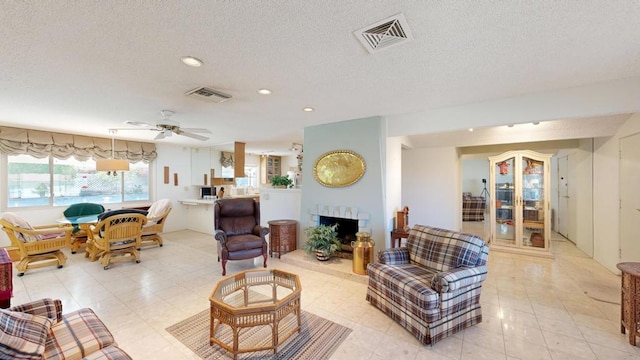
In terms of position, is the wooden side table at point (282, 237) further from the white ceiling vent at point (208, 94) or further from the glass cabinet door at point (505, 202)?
the glass cabinet door at point (505, 202)

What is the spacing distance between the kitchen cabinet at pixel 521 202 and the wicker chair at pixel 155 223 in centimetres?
645

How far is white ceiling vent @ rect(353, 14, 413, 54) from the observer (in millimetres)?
1503

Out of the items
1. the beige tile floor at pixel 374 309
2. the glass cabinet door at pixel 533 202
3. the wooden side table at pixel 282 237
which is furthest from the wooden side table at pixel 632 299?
the wooden side table at pixel 282 237

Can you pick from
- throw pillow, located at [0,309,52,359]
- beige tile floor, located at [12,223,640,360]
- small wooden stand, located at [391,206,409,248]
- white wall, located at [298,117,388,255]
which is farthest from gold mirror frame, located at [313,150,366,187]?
throw pillow, located at [0,309,52,359]

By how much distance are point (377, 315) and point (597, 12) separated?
2.77m

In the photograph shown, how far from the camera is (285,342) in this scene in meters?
2.08

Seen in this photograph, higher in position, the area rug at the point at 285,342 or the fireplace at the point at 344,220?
the fireplace at the point at 344,220

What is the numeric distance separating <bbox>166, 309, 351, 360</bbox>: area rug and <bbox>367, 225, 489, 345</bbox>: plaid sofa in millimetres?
547

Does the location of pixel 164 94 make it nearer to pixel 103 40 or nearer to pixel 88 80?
pixel 88 80

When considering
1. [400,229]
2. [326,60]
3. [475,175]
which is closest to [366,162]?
[400,229]

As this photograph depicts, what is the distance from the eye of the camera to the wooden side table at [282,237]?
4234 mm

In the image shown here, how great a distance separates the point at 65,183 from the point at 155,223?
6.97 ft

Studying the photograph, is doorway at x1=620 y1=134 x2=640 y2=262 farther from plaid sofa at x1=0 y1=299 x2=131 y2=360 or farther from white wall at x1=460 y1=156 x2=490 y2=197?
plaid sofa at x1=0 y1=299 x2=131 y2=360

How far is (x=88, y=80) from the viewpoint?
2.35 m
